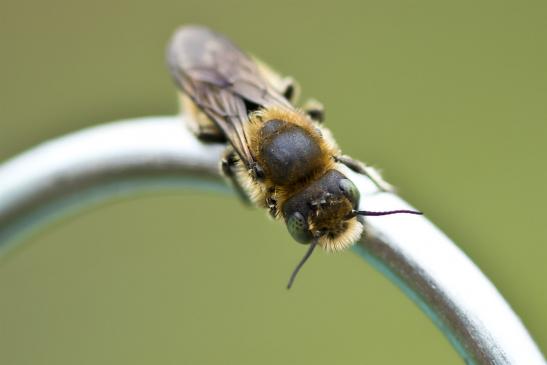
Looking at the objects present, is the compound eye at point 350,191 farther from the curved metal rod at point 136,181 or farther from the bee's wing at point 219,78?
the bee's wing at point 219,78

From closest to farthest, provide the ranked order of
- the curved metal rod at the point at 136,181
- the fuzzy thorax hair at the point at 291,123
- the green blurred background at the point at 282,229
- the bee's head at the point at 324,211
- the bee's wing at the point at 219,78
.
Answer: the curved metal rod at the point at 136,181 → the bee's head at the point at 324,211 → the fuzzy thorax hair at the point at 291,123 → the bee's wing at the point at 219,78 → the green blurred background at the point at 282,229

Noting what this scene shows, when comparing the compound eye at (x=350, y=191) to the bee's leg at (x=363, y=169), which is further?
the bee's leg at (x=363, y=169)

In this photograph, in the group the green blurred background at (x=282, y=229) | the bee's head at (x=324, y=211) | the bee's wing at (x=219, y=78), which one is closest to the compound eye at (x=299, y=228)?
the bee's head at (x=324, y=211)

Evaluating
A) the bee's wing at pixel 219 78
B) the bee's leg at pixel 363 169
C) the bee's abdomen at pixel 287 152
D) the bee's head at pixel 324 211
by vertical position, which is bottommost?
the bee's head at pixel 324 211

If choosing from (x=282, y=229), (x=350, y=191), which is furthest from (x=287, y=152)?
(x=282, y=229)

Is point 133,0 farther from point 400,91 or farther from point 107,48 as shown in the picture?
point 400,91

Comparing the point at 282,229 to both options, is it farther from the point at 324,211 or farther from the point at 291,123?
the point at 324,211
